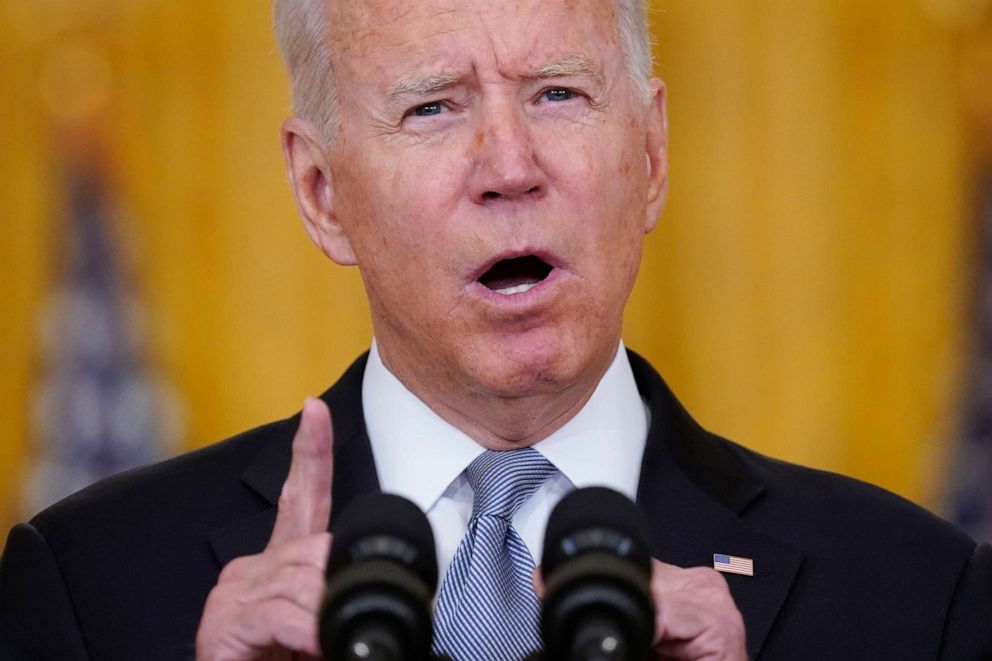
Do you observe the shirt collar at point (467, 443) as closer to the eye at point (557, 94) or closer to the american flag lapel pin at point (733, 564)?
the american flag lapel pin at point (733, 564)

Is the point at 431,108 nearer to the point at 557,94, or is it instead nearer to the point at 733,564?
the point at 557,94

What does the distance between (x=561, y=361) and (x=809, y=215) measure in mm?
1845

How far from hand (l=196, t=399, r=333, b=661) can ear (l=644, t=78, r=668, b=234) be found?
783 mm

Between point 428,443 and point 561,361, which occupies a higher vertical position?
point 561,361

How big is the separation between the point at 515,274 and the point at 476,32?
32 centimetres

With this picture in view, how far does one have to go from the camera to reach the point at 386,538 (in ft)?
4.51

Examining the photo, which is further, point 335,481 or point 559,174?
point 335,481

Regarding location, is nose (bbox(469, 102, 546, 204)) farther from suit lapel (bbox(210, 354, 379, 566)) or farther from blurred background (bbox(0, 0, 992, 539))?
blurred background (bbox(0, 0, 992, 539))

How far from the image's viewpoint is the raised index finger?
165cm

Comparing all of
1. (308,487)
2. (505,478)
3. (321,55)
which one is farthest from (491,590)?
(321,55)

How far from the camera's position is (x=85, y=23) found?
3762 millimetres

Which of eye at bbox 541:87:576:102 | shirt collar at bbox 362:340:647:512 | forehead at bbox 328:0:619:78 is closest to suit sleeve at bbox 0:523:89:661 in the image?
shirt collar at bbox 362:340:647:512

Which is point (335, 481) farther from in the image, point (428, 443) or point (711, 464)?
point (711, 464)

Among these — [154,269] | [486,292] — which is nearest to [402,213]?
[486,292]
